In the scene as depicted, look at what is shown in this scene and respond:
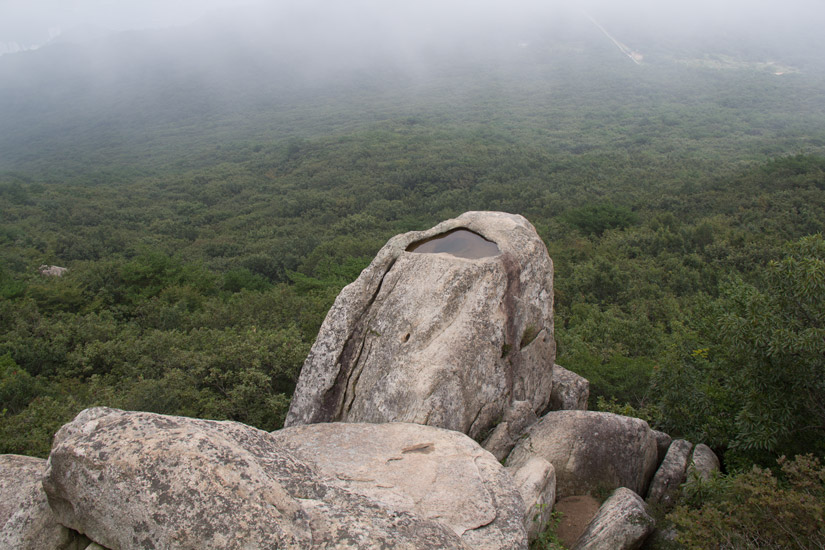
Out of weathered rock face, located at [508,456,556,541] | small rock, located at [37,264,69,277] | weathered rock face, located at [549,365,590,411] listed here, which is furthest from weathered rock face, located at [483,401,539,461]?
small rock, located at [37,264,69,277]

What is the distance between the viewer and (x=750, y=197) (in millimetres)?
39781

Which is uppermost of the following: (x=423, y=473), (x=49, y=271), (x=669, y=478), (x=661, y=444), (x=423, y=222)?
(x=423, y=473)

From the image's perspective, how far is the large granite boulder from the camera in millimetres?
4863

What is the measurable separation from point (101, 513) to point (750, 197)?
46026 millimetres

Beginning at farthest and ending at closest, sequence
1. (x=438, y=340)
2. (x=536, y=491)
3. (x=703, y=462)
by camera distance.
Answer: (x=703, y=462) < (x=438, y=340) < (x=536, y=491)

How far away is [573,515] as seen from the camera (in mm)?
8711

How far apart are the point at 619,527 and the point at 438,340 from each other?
13.2 ft

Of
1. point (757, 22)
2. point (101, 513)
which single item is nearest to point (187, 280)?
point (101, 513)

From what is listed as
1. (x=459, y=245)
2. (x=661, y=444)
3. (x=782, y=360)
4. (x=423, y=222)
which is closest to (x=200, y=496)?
(x=459, y=245)

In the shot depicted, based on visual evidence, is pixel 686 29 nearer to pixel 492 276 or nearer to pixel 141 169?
pixel 141 169

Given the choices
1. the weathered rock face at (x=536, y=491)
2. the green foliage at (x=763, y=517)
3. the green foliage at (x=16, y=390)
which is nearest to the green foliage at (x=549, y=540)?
the weathered rock face at (x=536, y=491)

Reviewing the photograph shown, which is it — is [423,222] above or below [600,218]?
below

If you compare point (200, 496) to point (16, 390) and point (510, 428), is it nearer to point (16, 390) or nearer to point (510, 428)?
point (510, 428)

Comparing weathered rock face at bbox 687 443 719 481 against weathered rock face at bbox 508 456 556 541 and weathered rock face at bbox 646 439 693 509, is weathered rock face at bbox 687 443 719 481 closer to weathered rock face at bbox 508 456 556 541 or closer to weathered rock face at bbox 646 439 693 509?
weathered rock face at bbox 646 439 693 509
